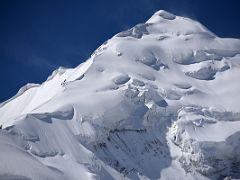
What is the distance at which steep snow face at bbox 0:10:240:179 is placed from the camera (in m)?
67.9

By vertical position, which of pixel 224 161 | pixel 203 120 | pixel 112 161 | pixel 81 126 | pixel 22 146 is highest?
pixel 22 146

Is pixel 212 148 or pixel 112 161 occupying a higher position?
pixel 112 161

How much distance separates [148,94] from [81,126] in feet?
65.6

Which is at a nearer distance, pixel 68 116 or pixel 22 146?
pixel 22 146

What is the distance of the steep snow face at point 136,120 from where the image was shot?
223ft

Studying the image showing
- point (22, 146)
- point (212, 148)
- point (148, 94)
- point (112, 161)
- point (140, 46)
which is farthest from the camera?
point (140, 46)

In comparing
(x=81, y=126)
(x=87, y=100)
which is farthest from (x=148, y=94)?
(x=81, y=126)

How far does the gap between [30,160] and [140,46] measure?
59.6 m

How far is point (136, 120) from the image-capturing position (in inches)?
3366

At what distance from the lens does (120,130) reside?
83.4 metres

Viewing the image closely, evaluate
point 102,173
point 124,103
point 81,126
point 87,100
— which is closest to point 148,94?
point 124,103

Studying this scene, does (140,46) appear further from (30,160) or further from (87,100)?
(30,160)

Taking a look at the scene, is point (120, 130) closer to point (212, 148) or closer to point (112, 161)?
point (112, 161)

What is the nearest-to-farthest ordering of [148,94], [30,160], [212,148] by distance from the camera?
[30,160]
[212,148]
[148,94]
